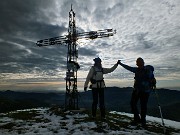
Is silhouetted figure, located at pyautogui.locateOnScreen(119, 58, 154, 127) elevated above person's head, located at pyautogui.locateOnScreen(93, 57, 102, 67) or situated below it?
below

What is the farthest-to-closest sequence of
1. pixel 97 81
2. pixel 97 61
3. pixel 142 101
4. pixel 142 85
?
1. pixel 97 61
2. pixel 97 81
3. pixel 142 101
4. pixel 142 85

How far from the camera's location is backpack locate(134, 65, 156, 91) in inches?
468

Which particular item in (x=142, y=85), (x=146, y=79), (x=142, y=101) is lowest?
(x=142, y=101)

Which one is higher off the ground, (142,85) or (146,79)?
(146,79)

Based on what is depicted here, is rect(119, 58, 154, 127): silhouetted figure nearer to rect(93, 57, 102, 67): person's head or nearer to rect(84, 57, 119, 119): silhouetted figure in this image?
rect(84, 57, 119, 119): silhouetted figure

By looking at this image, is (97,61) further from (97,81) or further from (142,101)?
Answer: (142,101)

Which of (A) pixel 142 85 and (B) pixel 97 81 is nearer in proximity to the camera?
(A) pixel 142 85

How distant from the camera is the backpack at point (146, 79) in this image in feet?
39.0

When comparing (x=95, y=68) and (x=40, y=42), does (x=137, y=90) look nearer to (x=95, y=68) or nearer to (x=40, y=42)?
(x=95, y=68)

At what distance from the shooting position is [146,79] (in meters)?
12.0

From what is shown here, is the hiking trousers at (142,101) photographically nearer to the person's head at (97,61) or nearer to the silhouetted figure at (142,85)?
the silhouetted figure at (142,85)

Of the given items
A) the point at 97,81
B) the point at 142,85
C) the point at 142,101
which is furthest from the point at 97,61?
the point at 142,101

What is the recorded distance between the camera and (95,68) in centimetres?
1388

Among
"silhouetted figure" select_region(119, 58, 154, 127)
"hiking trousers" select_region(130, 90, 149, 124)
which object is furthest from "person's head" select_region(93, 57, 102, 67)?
"hiking trousers" select_region(130, 90, 149, 124)
